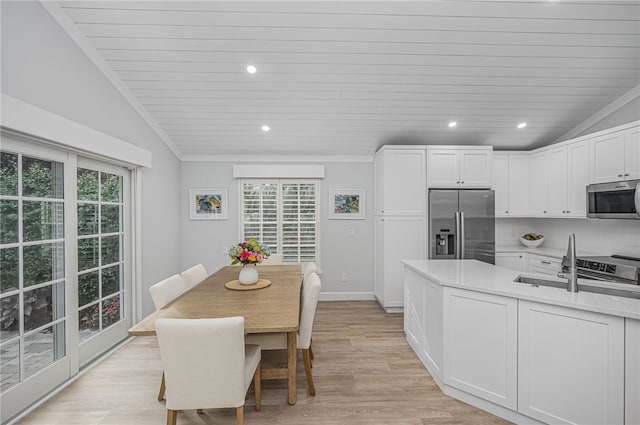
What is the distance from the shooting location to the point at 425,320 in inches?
103

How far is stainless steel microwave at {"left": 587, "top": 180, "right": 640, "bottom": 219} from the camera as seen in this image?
2.80 m

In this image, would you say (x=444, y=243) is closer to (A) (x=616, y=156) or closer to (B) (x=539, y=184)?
(B) (x=539, y=184)

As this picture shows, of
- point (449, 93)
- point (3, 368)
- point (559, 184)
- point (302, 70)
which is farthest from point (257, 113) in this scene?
point (559, 184)

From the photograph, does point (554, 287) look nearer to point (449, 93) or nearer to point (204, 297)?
point (449, 93)

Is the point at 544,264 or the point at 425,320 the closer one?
the point at 425,320

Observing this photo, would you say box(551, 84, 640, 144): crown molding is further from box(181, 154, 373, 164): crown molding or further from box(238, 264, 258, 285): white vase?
box(238, 264, 258, 285): white vase

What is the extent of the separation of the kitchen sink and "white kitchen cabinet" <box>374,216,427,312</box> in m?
1.82

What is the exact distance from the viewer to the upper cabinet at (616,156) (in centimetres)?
295

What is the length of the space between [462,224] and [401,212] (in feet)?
2.56

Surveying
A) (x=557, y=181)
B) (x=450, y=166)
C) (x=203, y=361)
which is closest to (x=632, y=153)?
(x=557, y=181)

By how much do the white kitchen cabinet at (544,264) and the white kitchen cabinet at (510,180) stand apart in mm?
Answer: 687

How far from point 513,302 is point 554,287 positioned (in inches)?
16.3

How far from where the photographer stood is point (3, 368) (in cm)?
195

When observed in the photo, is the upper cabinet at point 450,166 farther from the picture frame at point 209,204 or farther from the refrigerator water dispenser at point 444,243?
the picture frame at point 209,204
